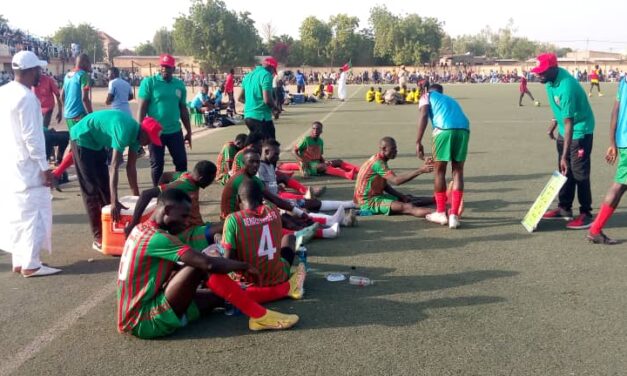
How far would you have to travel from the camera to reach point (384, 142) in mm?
7227

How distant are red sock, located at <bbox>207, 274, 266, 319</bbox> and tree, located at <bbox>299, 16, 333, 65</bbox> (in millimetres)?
93863

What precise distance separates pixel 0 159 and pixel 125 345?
8.68 ft

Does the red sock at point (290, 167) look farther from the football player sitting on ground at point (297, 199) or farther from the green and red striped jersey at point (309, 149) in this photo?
the football player sitting on ground at point (297, 199)

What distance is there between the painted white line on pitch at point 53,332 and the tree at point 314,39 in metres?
93.1

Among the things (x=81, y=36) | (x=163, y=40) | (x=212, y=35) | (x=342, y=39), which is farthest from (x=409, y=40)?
(x=81, y=36)

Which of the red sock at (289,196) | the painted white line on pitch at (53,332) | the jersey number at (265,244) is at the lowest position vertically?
the painted white line on pitch at (53,332)

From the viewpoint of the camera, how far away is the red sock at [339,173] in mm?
10118

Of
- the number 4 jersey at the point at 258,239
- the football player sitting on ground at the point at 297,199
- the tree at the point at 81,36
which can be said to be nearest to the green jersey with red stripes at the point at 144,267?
the number 4 jersey at the point at 258,239

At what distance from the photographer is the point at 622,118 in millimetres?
5977

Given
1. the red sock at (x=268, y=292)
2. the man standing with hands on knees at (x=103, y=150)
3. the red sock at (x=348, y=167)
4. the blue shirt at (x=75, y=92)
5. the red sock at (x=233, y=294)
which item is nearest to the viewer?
the red sock at (x=233, y=294)

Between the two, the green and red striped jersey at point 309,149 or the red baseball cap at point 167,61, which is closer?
the red baseball cap at point 167,61

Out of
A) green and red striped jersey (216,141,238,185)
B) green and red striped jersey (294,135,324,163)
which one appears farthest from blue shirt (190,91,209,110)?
green and red striped jersey (216,141,238,185)

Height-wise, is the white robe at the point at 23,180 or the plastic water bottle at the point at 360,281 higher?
the white robe at the point at 23,180

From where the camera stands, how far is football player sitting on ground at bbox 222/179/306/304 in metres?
4.37
